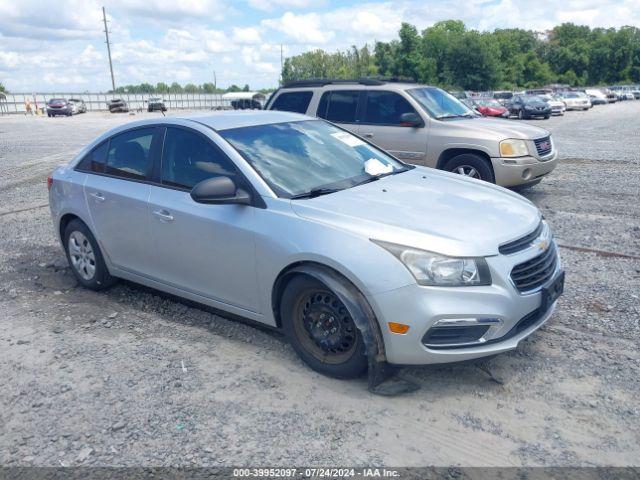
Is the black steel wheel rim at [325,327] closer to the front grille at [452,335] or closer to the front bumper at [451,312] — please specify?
the front bumper at [451,312]

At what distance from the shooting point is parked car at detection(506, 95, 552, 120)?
107 ft

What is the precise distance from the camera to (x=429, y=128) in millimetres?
8734

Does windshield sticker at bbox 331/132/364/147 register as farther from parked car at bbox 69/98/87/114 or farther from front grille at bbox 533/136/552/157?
parked car at bbox 69/98/87/114

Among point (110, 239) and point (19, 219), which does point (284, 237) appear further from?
point (19, 219)

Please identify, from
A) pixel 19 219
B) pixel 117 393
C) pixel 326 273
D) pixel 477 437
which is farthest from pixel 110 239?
pixel 19 219

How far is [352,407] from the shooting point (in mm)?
3447

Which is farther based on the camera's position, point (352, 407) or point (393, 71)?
point (393, 71)

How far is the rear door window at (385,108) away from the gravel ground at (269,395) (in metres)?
→ 4.28

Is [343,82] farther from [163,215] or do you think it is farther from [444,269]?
[444,269]

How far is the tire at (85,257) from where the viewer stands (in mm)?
5328

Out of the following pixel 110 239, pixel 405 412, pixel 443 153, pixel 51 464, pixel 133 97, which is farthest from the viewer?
pixel 133 97

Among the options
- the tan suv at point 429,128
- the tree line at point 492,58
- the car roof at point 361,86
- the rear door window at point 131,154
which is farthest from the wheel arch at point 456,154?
the tree line at point 492,58

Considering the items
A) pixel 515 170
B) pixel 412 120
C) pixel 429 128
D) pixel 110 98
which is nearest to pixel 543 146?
pixel 515 170

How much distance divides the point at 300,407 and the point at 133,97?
75219mm
